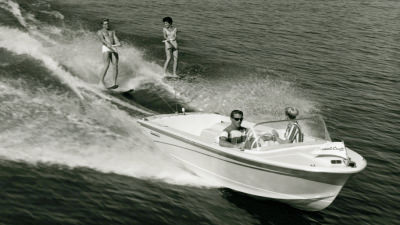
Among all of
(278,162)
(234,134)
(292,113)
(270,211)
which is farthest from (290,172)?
(234,134)

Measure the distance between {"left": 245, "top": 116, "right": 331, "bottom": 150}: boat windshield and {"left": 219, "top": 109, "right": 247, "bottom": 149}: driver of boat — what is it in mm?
291

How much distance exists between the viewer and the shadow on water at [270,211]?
8.30 m

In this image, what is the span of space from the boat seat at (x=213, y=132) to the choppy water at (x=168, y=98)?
91 centimetres

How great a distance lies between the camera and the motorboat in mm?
7844

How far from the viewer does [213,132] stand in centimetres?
982

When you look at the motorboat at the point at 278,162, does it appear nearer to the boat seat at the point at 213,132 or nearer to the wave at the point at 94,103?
the boat seat at the point at 213,132

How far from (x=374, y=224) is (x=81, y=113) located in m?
7.47

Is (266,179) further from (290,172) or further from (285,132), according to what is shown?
(285,132)

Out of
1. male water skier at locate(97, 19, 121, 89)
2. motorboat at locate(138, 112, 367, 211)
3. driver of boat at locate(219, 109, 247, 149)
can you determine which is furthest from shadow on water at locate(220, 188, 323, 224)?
male water skier at locate(97, 19, 121, 89)

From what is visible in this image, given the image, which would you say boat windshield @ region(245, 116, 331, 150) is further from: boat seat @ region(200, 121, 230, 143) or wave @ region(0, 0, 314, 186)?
wave @ region(0, 0, 314, 186)

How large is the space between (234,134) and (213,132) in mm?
1127

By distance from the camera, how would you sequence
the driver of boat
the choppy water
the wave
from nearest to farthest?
the choppy water, the driver of boat, the wave

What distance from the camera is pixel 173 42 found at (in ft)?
50.3

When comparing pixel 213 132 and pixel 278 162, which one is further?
pixel 213 132
